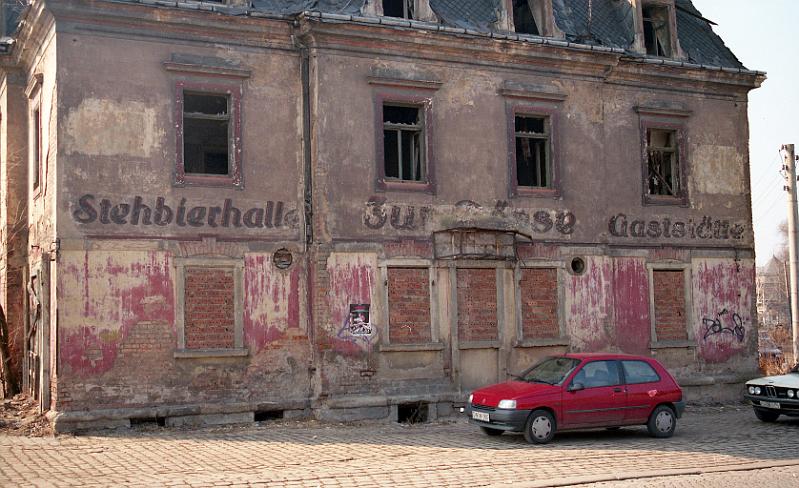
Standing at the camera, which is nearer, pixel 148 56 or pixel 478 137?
pixel 148 56

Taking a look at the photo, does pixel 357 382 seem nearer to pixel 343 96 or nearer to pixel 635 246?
pixel 343 96

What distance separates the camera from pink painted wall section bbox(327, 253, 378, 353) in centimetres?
1869

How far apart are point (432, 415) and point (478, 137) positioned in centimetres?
611

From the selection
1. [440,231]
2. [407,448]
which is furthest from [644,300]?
[407,448]

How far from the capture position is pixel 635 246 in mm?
22250

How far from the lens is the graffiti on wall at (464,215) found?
63.2 ft

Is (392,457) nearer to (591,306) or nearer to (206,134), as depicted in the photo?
(206,134)

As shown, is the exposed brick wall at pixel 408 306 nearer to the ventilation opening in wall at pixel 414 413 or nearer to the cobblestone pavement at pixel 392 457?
the ventilation opening in wall at pixel 414 413

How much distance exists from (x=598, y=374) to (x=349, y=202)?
6.20 metres

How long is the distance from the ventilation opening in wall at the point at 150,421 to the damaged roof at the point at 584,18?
7.77 metres

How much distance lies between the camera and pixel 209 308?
58.6 ft

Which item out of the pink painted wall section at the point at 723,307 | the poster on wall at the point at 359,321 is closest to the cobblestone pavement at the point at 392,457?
the poster on wall at the point at 359,321

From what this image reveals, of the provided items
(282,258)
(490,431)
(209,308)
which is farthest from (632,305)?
(209,308)

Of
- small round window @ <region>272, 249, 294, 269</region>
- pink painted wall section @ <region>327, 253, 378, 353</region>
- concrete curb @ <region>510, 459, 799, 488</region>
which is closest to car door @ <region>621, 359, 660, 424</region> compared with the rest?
concrete curb @ <region>510, 459, 799, 488</region>
